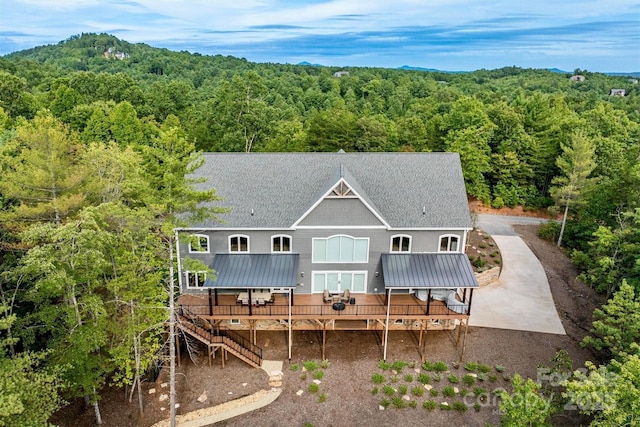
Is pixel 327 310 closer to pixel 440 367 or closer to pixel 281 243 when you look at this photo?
pixel 281 243

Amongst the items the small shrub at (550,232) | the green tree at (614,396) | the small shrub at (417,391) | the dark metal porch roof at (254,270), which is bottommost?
the small shrub at (417,391)

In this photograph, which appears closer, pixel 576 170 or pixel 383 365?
pixel 383 365

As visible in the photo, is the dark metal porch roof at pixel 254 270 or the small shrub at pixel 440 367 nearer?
the dark metal porch roof at pixel 254 270

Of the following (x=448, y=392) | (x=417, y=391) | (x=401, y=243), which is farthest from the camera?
(x=401, y=243)

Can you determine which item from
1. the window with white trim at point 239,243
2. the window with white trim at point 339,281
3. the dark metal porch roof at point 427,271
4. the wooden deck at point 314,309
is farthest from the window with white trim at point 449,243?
the window with white trim at point 239,243

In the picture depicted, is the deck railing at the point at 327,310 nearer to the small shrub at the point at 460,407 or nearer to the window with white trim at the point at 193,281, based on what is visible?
the window with white trim at the point at 193,281

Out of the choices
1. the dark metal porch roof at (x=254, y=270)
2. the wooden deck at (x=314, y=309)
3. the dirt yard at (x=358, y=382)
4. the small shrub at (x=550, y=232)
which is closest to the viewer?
the dirt yard at (x=358, y=382)

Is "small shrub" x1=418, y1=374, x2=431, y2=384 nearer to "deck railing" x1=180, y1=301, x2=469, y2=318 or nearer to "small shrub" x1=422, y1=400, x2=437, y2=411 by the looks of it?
"small shrub" x1=422, y1=400, x2=437, y2=411

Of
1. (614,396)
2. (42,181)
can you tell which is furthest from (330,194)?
(614,396)

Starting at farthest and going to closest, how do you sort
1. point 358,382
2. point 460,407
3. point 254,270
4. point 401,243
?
point 401,243
point 254,270
point 358,382
point 460,407
